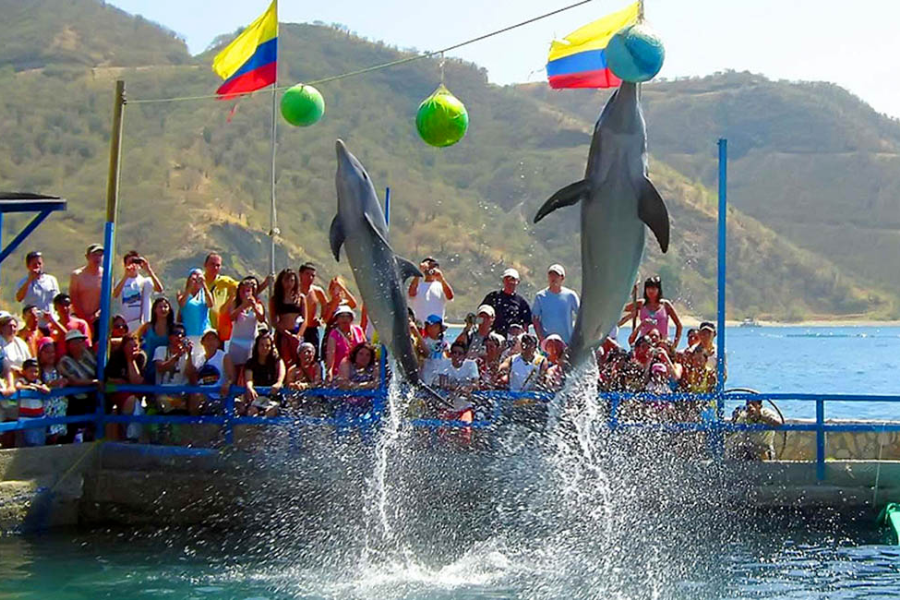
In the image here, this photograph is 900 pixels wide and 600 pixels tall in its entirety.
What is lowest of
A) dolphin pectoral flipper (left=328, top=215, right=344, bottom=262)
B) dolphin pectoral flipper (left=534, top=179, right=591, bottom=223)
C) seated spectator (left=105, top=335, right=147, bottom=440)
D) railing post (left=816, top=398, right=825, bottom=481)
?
railing post (left=816, top=398, right=825, bottom=481)

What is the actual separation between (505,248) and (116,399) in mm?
95062

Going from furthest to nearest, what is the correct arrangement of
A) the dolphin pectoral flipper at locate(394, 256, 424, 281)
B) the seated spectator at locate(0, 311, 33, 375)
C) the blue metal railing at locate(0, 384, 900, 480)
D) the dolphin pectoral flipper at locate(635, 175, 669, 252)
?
the seated spectator at locate(0, 311, 33, 375)
the blue metal railing at locate(0, 384, 900, 480)
the dolphin pectoral flipper at locate(394, 256, 424, 281)
the dolphin pectoral flipper at locate(635, 175, 669, 252)

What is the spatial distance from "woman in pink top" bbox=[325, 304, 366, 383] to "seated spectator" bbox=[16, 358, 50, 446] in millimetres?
2851

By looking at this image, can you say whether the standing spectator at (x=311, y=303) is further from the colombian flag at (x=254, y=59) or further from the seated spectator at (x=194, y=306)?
the colombian flag at (x=254, y=59)

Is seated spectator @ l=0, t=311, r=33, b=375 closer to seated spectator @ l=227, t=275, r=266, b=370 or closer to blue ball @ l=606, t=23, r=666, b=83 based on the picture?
seated spectator @ l=227, t=275, r=266, b=370

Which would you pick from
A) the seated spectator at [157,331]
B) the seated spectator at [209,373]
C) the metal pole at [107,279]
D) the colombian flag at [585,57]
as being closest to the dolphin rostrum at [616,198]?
the colombian flag at [585,57]

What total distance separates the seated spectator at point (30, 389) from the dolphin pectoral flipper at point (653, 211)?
22.9ft

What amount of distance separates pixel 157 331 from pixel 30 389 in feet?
4.94

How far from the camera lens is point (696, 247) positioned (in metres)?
127

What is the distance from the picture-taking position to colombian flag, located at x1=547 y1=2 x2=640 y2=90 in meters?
13.1

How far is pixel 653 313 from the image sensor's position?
13.5 metres

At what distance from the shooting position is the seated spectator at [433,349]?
1304 cm

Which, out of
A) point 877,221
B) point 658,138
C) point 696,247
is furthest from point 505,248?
point 658,138

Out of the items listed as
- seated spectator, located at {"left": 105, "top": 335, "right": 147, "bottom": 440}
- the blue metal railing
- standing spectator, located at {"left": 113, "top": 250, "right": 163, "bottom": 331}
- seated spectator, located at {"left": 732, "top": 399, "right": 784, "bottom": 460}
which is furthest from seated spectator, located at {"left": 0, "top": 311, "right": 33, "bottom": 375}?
seated spectator, located at {"left": 732, "top": 399, "right": 784, "bottom": 460}
